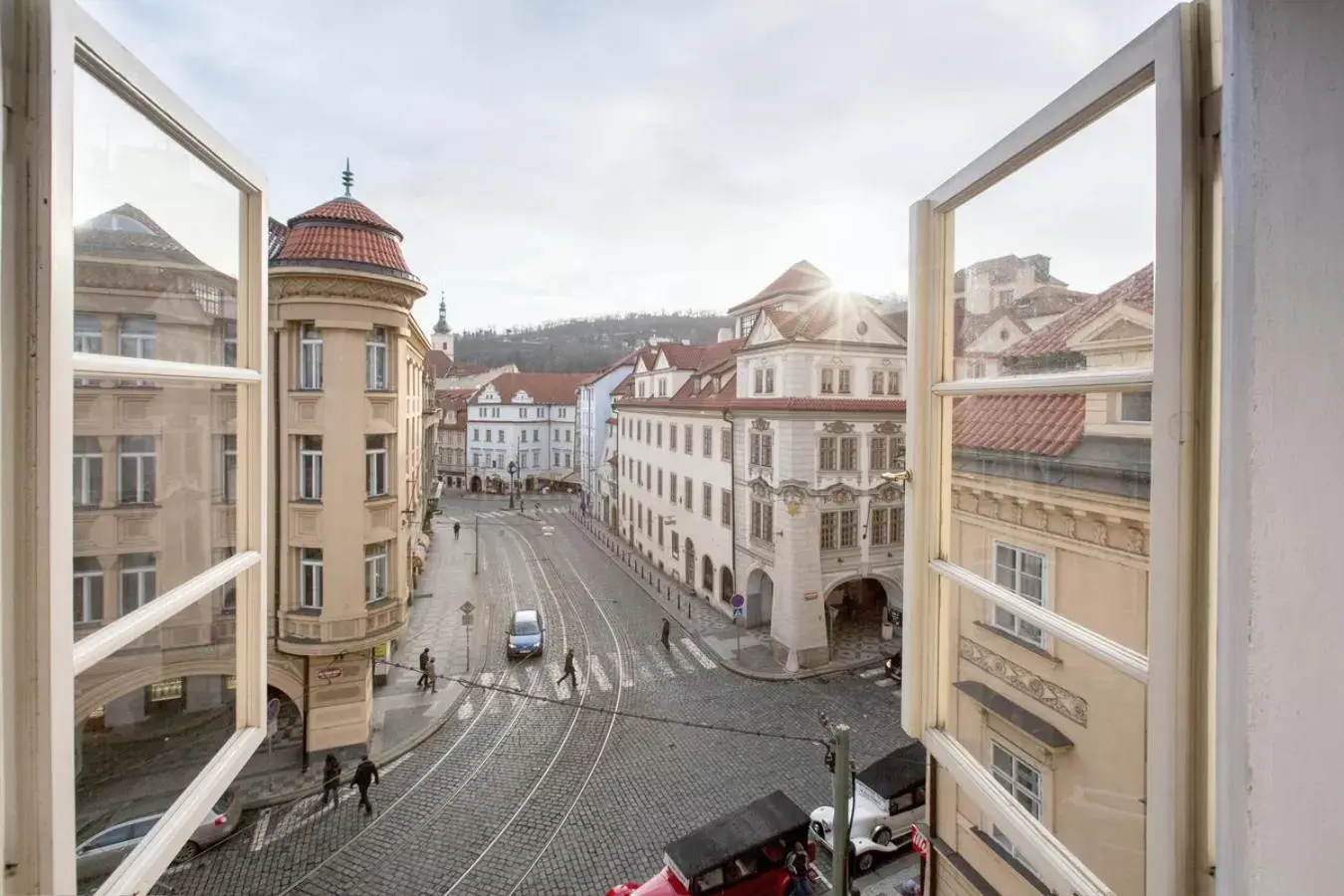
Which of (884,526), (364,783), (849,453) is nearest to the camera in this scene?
(364,783)

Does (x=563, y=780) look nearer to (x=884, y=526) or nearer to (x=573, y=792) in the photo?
(x=573, y=792)

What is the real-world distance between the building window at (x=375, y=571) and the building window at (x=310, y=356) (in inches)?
123

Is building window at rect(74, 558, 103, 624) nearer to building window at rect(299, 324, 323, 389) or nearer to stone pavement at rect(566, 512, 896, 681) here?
building window at rect(299, 324, 323, 389)

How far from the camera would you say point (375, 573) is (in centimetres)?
1330

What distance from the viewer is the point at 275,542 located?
1270cm

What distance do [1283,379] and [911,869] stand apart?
1186cm

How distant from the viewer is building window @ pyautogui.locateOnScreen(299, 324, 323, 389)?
12.4 m

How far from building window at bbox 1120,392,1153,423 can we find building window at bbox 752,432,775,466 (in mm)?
18428

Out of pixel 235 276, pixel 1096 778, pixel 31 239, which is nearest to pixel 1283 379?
pixel 1096 778

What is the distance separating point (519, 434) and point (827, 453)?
154 feet

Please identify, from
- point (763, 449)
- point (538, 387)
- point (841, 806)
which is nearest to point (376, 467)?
point (841, 806)

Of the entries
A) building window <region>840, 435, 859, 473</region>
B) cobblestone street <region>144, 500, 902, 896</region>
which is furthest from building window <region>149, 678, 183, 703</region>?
building window <region>840, 435, 859, 473</region>

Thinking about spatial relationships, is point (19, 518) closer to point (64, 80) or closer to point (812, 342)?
point (64, 80)

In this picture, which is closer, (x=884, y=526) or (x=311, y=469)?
(x=311, y=469)
